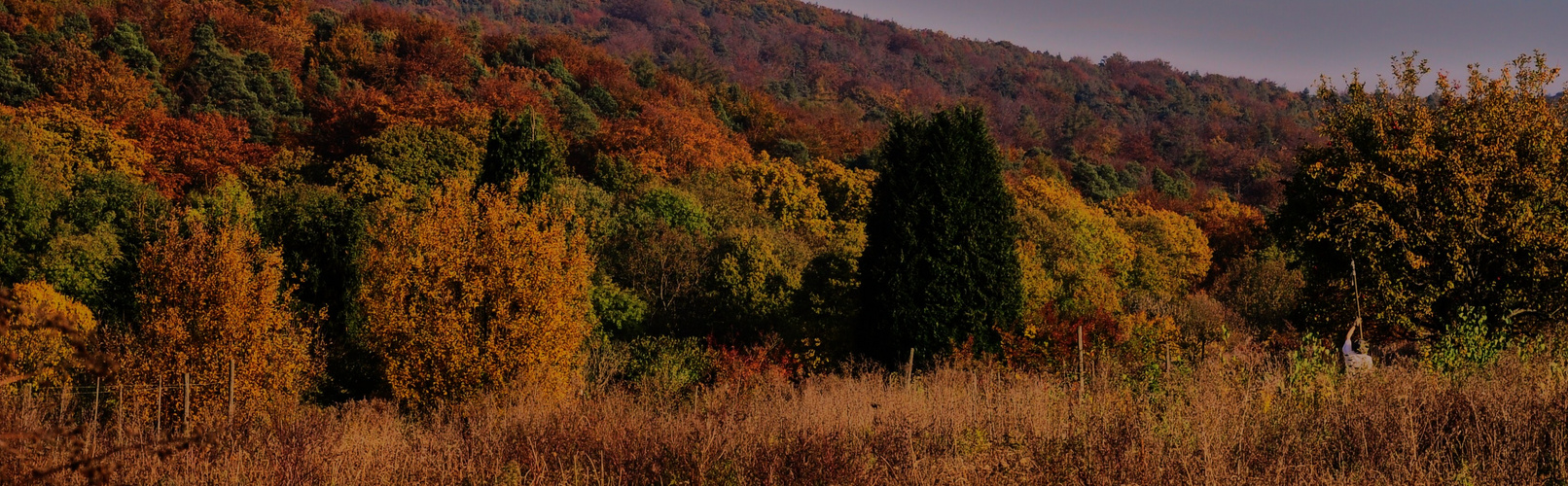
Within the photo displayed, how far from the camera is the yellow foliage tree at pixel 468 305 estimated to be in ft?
52.6

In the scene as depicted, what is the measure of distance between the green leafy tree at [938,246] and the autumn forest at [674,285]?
3.1 inches

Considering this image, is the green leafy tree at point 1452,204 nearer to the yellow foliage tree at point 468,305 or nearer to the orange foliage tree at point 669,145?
the yellow foliage tree at point 468,305

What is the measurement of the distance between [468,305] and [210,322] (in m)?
5.26

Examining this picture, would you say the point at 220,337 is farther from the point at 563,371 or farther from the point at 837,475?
the point at 837,475

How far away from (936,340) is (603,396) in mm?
12254

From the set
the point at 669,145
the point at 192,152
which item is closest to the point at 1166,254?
the point at 669,145

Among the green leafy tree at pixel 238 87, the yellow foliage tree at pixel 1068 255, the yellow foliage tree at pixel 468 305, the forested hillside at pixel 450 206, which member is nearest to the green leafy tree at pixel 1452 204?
the forested hillside at pixel 450 206

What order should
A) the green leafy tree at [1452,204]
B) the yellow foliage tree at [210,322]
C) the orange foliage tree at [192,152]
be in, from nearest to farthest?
the green leafy tree at [1452,204] → the yellow foliage tree at [210,322] → the orange foliage tree at [192,152]

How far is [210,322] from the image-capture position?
18.0 metres

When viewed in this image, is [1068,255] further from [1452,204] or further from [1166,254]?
[1452,204]

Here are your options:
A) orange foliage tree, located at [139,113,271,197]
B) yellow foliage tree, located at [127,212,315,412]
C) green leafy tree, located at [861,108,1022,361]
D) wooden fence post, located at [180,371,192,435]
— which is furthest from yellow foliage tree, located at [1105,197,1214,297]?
wooden fence post, located at [180,371,192,435]

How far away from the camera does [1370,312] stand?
569 inches

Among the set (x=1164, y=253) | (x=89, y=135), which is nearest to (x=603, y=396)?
(x=89, y=135)

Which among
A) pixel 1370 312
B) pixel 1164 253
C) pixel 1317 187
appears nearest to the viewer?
pixel 1370 312
